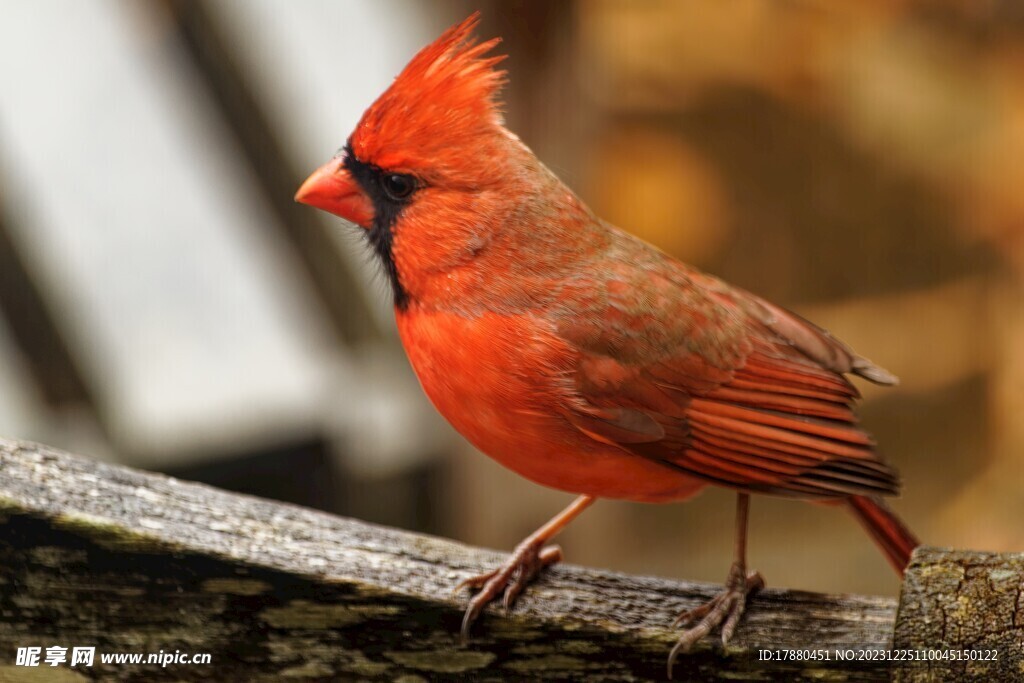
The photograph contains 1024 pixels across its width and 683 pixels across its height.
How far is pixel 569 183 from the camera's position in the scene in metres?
Result: 2.81

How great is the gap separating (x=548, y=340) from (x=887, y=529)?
62cm

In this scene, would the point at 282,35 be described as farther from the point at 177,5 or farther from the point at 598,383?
the point at 598,383

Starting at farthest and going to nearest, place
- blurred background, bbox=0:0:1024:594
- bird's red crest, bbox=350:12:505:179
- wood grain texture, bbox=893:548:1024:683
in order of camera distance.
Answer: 1. blurred background, bbox=0:0:1024:594
2. bird's red crest, bbox=350:12:505:179
3. wood grain texture, bbox=893:548:1024:683

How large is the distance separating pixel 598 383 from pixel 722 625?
1.20 feet

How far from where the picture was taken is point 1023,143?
9.82 ft

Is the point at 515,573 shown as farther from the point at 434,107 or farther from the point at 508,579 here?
the point at 434,107

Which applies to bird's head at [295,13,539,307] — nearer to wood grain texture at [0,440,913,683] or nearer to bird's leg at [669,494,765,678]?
wood grain texture at [0,440,913,683]

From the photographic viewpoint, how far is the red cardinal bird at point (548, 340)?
60.9 inches

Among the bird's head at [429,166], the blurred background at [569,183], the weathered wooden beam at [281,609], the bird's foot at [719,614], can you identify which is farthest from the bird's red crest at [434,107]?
the blurred background at [569,183]

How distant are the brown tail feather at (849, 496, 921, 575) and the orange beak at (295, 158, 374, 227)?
827 millimetres

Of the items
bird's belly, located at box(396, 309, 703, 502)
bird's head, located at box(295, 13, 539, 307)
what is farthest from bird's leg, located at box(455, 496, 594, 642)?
bird's head, located at box(295, 13, 539, 307)

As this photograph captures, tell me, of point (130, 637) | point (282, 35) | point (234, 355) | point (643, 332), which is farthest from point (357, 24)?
point (130, 637)

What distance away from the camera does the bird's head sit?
1.50m

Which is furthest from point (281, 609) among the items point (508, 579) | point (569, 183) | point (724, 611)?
point (569, 183)
